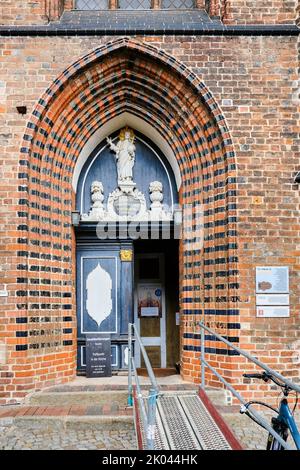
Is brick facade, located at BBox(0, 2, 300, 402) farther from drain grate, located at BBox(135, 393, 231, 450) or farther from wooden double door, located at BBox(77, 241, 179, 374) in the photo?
drain grate, located at BBox(135, 393, 231, 450)

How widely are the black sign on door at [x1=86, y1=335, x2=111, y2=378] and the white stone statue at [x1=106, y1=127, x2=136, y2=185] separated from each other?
270 cm

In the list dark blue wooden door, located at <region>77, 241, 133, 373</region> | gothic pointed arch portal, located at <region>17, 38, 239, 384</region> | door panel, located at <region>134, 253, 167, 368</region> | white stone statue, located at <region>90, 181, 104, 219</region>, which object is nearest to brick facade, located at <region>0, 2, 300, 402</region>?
gothic pointed arch portal, located at <region>17, 38, 239, 384</region>

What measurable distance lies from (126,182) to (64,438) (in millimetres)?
4419

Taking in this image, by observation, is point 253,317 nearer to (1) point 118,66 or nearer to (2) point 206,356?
(2) point 206,356

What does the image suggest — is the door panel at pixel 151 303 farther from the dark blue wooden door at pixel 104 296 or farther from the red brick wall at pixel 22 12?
the red brick wall at pixel 22 12

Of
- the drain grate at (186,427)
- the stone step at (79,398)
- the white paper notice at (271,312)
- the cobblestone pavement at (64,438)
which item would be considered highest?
the white paper notice at (271,312)

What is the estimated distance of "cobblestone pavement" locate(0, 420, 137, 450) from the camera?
5.43 meters

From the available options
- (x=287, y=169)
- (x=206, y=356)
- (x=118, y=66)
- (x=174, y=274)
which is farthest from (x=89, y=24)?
(x=206, y=356)

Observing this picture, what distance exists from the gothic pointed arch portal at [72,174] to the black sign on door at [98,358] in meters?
0.26

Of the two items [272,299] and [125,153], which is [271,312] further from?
[125,153]

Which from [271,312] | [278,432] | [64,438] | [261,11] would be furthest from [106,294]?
[261,11]

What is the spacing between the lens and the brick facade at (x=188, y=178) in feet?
24.4

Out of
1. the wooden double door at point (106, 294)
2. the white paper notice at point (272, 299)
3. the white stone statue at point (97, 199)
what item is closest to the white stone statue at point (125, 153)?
the white stone statue at point (97, 199)
